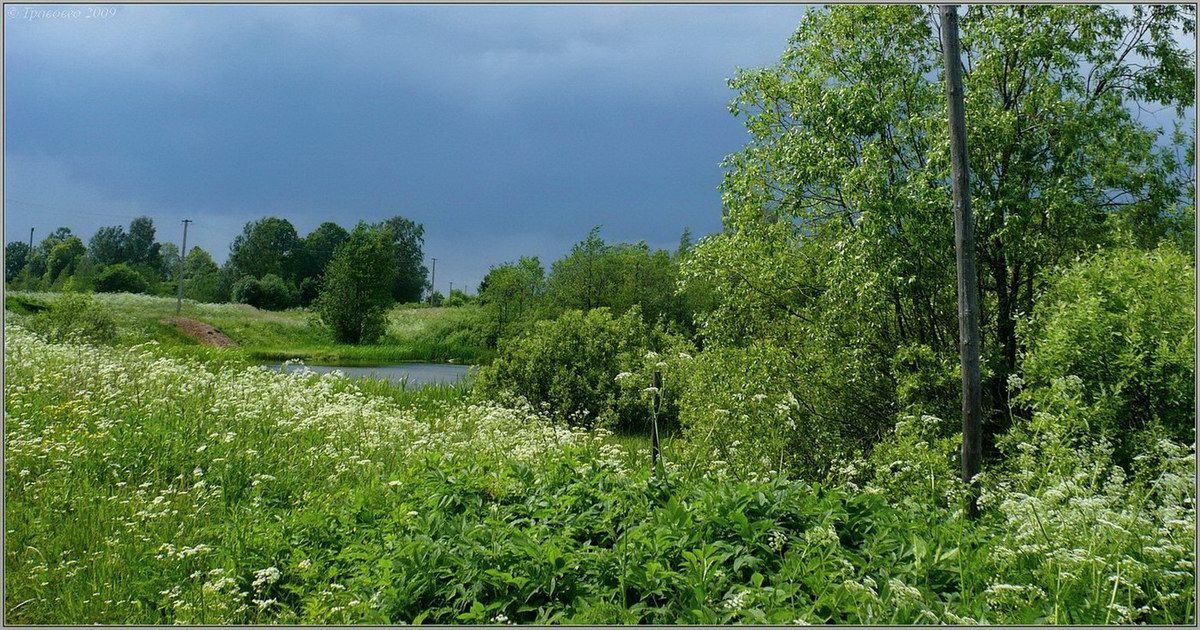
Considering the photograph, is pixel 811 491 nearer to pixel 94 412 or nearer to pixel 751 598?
pixel 751 598

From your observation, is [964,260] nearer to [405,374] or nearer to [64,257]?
[405,374]

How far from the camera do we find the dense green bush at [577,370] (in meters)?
13.0

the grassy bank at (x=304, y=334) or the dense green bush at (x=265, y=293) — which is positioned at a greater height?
the dense green bush at (x=265, y=293)

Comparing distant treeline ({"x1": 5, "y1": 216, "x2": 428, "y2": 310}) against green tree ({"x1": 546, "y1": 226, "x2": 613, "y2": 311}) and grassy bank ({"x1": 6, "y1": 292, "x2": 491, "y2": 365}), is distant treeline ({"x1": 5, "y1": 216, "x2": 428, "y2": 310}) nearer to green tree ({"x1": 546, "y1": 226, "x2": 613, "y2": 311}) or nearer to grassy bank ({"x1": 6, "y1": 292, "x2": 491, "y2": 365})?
grassy bank ({"x1": 6, "y1": 292, "x2": 491, "y2": 365})

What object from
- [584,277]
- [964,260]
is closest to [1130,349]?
[964,260]

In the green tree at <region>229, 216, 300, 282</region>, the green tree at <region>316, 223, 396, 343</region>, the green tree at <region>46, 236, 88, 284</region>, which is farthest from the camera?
the green tree at <region>229, 216, 300, 282</region>

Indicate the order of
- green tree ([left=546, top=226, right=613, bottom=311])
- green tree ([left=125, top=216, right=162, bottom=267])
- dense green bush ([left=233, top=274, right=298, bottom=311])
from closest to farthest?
green tree ([left=546, top=226, right=613, bottom=311]) → green tree ([left=125, top=216, right=162, bottom=267]) → dense green bush ([left=233, top=274, right=298, bottom=311])

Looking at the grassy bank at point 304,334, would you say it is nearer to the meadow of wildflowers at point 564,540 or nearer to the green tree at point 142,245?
the green tree at point 142,245

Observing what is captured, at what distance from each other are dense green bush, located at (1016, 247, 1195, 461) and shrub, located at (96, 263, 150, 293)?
1388 inches

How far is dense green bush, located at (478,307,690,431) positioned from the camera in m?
13.0

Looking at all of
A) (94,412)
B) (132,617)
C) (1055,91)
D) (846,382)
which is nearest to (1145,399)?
(846,382)

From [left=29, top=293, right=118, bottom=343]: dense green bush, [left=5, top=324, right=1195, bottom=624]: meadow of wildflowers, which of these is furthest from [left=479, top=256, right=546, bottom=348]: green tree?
[left=5, top=324, right=1195, bottom=624]: meadow of wildflowers

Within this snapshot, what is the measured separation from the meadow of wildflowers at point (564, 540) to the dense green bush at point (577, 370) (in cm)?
650

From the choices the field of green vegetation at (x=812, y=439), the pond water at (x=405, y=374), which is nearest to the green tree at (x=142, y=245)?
the pond water at (x=405, y=374)
